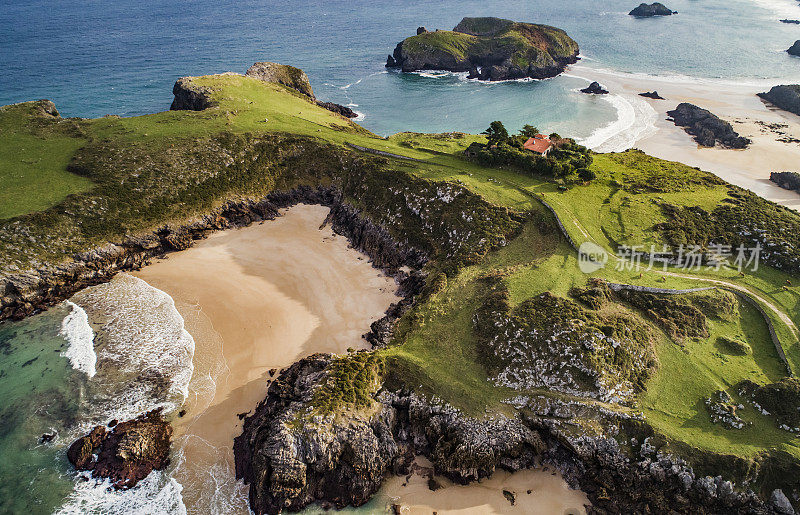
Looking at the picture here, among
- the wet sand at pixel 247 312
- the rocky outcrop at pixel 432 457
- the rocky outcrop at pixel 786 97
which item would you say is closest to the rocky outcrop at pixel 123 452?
the wet sand at pixel 247 312

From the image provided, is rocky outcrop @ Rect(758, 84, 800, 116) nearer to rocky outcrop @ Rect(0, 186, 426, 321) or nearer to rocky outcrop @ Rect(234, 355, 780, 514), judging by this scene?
rocky outcrop @ Rect(0, 186, 426, 321)

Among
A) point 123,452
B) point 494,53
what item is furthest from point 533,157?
point 494,53

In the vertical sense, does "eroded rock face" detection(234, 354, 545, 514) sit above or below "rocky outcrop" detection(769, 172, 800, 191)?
below

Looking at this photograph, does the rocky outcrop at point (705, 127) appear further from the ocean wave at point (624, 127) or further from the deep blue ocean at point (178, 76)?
the deep blue ocean at point (178, 76)

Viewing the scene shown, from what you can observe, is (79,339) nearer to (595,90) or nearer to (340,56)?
(595,90)

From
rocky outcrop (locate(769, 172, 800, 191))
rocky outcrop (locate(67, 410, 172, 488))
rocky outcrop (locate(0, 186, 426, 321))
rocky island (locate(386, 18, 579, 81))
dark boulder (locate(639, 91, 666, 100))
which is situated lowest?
rocky outcrop (locate(67, 410, 172, 488))

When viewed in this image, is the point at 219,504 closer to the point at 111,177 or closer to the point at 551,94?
the point at 111,177

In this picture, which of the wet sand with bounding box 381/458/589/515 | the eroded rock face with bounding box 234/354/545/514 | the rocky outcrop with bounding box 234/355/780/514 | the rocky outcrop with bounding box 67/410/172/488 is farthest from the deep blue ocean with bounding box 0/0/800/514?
the wet sand with bounding box 381/458/589/515
